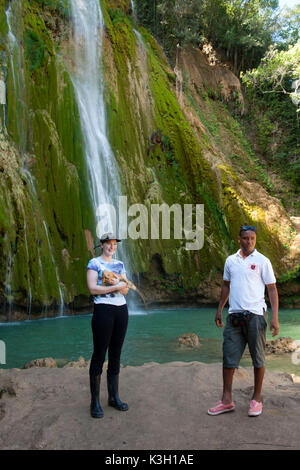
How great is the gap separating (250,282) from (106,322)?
1423 mm

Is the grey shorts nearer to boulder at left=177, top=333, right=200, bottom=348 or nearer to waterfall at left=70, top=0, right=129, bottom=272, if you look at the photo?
boulder at left=177, top=333, right=200, bottom=348

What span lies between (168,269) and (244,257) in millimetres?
13171

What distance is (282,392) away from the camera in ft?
14.4

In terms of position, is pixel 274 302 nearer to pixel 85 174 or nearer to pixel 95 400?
pixel 95 400

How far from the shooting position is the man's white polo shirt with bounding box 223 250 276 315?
374 cm

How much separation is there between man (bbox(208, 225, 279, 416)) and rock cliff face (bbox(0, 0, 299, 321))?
9.33 m

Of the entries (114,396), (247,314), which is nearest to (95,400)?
(114,396)

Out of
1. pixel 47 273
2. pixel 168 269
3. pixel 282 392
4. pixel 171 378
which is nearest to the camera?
pixel 282 392

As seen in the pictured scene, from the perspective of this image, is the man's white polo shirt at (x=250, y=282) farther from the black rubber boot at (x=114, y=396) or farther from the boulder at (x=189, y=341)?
the boulder at (x=189, y=341)

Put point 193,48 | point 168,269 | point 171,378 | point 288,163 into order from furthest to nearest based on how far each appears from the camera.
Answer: point 193,48 → point 288,163 → point 168,269 → point 171,378

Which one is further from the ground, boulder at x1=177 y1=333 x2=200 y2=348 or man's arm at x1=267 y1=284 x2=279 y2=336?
man's arm at x1=267 y1=284 x2=279 y2=336

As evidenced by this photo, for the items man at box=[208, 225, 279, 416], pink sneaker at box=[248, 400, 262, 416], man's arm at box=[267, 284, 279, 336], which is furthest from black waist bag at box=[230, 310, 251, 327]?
pink sneaker at box=[248, 400, 262, 416]

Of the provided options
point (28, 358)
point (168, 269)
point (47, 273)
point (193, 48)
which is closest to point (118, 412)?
point (28, 358)
